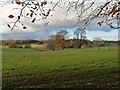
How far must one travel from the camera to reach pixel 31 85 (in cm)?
1511

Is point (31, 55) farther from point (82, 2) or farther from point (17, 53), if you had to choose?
point (82, 2)

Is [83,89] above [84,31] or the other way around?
Answer: the other way around

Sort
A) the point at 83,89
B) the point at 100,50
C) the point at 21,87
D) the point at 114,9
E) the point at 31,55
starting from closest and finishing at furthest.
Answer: the point at 114,9 < the point at 83,89 < the point at 21,87 < the point at 31,55 < the point at 100,50

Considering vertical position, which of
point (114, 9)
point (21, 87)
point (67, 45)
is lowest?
point (21, 87)

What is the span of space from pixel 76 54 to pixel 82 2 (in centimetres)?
3356

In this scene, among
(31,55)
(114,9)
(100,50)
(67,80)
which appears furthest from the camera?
(100,50)

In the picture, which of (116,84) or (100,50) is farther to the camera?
(100,50)

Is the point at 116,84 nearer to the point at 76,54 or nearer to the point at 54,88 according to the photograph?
the point at 54,88

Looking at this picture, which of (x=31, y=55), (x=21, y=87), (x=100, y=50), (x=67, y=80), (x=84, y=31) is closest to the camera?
(x=84, y=31)

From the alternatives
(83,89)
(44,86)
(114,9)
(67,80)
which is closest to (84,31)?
(114,9)

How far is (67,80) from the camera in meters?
16.7

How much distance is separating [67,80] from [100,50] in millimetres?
30855

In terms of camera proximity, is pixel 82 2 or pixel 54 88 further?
pixel 54 88

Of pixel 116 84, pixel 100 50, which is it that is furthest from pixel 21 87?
pixel 100 50
